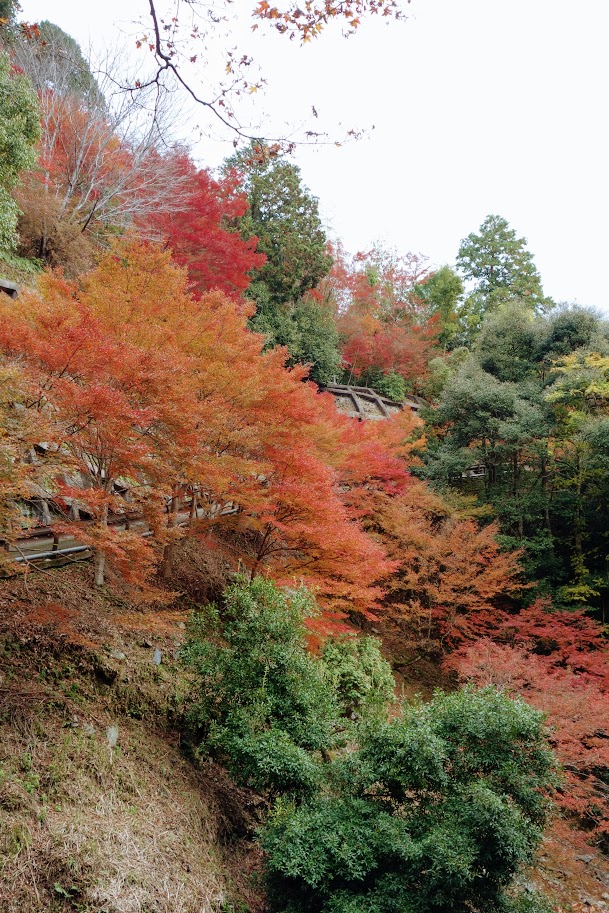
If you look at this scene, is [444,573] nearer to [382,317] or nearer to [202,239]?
[202,239]

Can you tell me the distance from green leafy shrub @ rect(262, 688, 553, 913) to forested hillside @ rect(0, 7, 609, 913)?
0.11ft

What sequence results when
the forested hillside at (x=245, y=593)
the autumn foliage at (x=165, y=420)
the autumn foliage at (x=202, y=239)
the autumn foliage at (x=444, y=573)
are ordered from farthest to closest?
the autumn foliage at (x=202, y=239)
the autumn foliage at (x=444, y=573)
the autumn foliage at (x=165, y=420)
the forested hillside at (x=245, y=593)

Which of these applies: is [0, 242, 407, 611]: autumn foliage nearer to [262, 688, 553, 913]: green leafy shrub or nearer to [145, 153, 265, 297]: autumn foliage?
[262, 688, 553, 913]: green leafy shrub

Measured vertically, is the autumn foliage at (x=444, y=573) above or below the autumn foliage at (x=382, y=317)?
below

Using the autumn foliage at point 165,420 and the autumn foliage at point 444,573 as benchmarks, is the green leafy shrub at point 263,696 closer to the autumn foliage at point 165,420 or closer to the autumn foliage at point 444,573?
the autumn foliage at point 165,420

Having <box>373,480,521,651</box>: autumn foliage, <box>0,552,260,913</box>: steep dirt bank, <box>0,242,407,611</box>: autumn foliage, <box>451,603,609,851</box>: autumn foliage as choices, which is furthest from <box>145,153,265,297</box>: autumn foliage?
<box>451,603,609,851</box>: autumn foliage

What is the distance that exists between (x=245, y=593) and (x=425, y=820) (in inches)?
144

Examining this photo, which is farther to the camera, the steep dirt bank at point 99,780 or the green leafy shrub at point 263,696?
the green leafy shrub at point 263,696

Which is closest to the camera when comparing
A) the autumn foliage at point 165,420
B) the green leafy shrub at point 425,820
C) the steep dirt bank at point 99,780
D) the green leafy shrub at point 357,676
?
the steep dirt bank at point 99,780

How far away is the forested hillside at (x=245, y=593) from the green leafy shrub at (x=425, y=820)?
0.11ft

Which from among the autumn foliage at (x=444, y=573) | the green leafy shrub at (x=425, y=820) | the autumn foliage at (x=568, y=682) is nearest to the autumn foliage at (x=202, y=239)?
the autumn foliage at (x=444, y=573)

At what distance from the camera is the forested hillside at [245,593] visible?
243 inches

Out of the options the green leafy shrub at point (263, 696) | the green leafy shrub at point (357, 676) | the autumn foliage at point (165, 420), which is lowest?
the green leafy shrub at point (357, 676)

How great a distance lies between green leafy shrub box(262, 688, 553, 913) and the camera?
5832 millimetres
